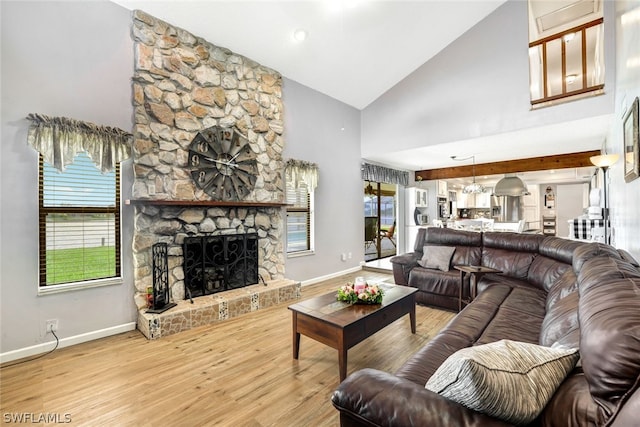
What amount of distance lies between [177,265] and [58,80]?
220 centimetres

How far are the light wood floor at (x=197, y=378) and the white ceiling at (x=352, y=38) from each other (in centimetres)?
367

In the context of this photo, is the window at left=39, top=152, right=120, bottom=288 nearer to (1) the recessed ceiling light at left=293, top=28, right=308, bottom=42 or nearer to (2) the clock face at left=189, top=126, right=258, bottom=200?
(2) the clock face at left=189, top=126, right=258, bottom=200

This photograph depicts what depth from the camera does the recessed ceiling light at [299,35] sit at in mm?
3931

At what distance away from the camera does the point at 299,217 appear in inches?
201

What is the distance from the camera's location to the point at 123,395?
6.76 ft

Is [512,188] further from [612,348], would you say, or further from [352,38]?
[612,348]

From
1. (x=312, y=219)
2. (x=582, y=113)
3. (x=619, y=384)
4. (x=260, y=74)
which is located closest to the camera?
(x=619, y=384)

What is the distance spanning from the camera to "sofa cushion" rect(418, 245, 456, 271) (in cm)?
399

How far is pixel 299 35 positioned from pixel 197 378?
13.7ft

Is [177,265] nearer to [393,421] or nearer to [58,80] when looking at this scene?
[58,80]

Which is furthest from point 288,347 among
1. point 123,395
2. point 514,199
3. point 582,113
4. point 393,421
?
point 514,199

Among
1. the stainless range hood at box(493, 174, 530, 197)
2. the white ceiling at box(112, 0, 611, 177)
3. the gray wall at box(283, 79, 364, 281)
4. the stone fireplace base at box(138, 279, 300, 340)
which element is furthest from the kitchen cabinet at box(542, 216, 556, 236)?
the stone fireplace base at box(138, 279, 300, 340)

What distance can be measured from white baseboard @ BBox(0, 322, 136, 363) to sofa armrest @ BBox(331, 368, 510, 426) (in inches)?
118

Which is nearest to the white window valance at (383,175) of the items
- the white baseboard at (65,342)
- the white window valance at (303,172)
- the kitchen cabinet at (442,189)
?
the kitchen cabinet at (442,189)
